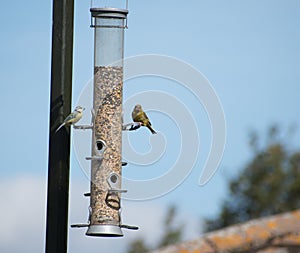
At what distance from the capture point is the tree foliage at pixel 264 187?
27.1m

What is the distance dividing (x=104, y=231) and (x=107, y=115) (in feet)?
2.48

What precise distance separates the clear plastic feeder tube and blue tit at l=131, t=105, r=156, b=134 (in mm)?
134

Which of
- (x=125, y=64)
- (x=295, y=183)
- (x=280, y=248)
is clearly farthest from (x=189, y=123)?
(x=295, y=183)

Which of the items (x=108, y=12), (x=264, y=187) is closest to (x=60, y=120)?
(x=108, y=12)

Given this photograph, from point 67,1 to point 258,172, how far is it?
22.3m

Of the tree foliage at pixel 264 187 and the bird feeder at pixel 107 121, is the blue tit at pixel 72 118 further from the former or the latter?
the tree foliage at pixel 264 187

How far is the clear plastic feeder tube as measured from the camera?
22.1 ft

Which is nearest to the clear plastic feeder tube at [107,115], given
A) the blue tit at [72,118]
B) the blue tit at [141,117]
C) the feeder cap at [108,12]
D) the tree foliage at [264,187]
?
the feeder cap at [108,12]

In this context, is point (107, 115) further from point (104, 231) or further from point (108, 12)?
point (104, 231)

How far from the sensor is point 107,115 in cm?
689

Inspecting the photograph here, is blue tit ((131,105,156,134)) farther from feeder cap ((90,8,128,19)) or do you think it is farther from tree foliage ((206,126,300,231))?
tree foliage ((206,126,300,231))

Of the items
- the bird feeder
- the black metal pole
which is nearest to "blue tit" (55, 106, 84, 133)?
the black metal pole

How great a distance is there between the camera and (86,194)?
22.3ft

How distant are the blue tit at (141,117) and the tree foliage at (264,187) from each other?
65.5 feet
